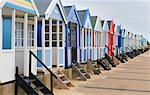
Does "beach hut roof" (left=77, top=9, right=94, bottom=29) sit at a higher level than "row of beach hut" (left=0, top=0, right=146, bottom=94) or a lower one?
higher

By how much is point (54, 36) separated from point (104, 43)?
1251cm

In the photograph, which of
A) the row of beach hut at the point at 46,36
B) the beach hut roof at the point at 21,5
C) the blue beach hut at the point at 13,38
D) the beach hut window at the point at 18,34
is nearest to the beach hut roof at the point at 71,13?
the row of beach hut at the point at 46,36

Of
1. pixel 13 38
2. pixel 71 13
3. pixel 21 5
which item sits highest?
pixel 71 13

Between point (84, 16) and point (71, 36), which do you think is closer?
point (71, 36)

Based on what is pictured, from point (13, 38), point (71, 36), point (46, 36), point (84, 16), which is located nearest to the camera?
point (13, 38)

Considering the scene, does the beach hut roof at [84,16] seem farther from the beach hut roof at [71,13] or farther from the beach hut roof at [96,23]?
the beach hut roof at [96,23]

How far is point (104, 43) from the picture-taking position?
30109 mm

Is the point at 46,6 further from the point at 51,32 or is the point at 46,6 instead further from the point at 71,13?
the point at 71,13

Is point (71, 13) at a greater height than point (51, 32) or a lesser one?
greater

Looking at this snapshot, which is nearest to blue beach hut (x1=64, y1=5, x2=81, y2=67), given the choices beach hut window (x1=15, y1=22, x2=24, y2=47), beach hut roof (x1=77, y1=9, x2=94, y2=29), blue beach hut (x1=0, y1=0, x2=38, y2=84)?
beach hut roof (x1=77, y1=9, x2=94, y2=29)

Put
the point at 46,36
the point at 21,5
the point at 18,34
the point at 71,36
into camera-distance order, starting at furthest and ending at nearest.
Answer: the point at 71,36 < the point at 46,36 < the point at 18,34 < the point at 21,5

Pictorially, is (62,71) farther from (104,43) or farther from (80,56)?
(104,43)

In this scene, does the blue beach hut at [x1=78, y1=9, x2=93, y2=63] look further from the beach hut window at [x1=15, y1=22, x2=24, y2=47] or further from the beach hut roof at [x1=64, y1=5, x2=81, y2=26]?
the beach hut window at [x1=15, y1=22, x2=24, y2=47]

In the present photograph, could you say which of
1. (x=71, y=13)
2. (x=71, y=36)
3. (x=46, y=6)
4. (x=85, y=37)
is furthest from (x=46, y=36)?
(x=85, y=37)
